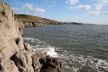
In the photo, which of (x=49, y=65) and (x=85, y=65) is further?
(x=85, y=65)

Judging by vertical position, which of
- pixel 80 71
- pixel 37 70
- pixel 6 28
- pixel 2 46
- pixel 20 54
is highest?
pixel 6 28

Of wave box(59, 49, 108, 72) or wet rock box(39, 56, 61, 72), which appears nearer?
wet rock box(39, 56, 61, 72)

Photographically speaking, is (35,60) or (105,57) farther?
(105,57)

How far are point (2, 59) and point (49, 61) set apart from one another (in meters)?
7.87

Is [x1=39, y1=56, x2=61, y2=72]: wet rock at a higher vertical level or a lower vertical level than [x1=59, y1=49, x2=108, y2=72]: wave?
higher

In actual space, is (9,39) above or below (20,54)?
above

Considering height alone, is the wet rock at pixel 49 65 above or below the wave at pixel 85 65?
above

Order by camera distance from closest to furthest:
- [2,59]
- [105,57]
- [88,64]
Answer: [2,59] → [88,64] → [105,57]

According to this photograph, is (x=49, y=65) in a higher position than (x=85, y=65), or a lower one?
higher

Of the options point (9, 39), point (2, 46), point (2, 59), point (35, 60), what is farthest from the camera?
point (35, 60)

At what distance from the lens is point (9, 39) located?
34.0 feet

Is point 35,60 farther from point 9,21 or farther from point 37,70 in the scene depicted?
point 9,21

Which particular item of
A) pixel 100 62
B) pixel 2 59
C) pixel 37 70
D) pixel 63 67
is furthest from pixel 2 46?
pixel 100 62

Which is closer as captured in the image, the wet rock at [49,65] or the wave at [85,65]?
the wet rock at [49,65]
